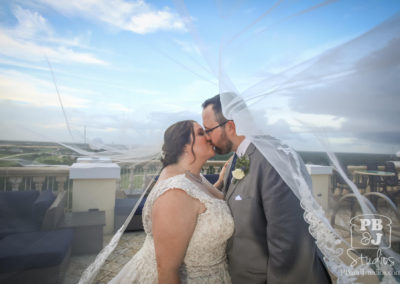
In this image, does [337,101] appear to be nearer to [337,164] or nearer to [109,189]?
[337,164]

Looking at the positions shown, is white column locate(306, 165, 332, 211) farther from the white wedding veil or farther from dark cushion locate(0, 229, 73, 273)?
dark cushion locate(0, 229, 73, 273)

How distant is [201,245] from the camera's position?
1920 mm

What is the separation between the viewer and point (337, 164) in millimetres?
1035

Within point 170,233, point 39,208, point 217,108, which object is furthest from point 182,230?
point 39,208

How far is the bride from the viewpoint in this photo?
67.7 inches

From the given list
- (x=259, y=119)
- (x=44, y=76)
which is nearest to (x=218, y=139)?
(x=259, y=119)

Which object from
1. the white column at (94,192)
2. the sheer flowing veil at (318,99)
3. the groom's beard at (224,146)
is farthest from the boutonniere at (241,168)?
the white column at (94,192)

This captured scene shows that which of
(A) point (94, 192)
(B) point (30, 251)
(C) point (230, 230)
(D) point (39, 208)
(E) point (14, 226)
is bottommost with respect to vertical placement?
(B) point (30, 251)

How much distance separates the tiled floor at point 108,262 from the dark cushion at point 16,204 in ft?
3.35

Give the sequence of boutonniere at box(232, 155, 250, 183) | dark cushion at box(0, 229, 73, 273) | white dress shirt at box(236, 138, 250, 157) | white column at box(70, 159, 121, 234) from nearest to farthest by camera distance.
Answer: boutonniere at box(232, 155, 250, 183), white dress shirt at box(236, 138, 250, 157), dark cushion at box(0, 229, 73, 273), white column at box(70, 159, 121, 234)

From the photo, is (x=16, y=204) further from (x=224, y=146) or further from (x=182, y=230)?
(x=224, y=146)

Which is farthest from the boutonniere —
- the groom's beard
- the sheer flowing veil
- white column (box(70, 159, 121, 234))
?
white column (box(70, 159, 121, 234))

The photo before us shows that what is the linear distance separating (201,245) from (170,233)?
36 cm

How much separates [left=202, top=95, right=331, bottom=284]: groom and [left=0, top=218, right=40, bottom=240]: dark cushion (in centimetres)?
279
